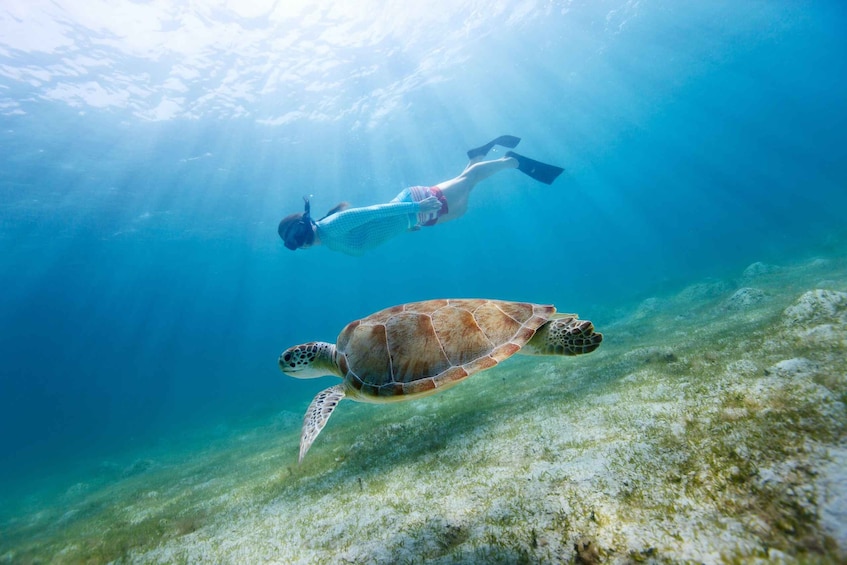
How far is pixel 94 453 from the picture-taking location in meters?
24.2

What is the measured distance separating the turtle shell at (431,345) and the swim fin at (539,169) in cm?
848

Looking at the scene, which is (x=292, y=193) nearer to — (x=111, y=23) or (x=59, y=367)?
(x=111, y=23)

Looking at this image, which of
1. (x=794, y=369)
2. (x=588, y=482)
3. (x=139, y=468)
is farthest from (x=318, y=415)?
Answer: (x=139, y=468)

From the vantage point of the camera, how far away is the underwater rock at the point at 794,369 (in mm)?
2580

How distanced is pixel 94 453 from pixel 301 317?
85.5 m

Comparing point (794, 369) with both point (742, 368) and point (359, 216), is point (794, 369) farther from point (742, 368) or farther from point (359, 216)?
point (359, 216)

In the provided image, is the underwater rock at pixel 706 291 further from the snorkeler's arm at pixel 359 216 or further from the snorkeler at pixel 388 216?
the snorkeler's arm at pixel 359 216

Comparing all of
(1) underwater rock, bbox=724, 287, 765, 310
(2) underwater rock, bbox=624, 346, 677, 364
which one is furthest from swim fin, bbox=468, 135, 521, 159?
(2) underwater rock, bbox=624, 346, 677, 364

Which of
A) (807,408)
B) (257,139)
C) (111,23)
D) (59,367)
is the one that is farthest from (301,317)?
(807,408)

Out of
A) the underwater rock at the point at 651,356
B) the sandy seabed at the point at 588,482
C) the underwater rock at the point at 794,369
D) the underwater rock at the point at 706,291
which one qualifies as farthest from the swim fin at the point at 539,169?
the underwater rock at the point at 794,369

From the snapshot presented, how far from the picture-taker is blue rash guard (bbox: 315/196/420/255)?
9422 mm

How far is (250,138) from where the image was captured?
992 inches

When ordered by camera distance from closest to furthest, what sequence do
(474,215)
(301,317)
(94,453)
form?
(94,453) < (474,215) < (301,317)

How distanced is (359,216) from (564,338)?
7222 millimetres
